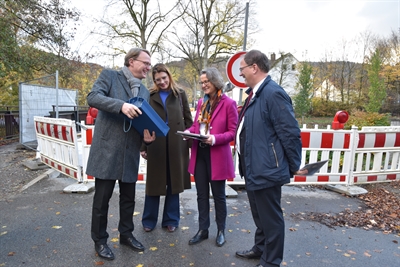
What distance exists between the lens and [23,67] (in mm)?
10328

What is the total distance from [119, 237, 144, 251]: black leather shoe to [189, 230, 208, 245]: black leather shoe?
1.86 ft

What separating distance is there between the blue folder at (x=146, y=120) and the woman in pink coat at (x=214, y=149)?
1.81 feet

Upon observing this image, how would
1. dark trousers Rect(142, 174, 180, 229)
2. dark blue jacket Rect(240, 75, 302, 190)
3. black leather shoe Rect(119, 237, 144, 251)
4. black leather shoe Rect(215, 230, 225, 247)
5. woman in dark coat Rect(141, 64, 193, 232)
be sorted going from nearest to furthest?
dark blue jacket Rect(240, 75, 302, 190) → black leather shoe Rect(119, 237, 144, 251) → black leather shoe Rect(215, 230, 225, 247) → woman in dark coat Rect(141, 64, 193, 232) → dark trousers Rect(142, 174, 180, 229)

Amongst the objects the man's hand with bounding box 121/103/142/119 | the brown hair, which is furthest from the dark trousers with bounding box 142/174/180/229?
the man's hand with bounding box 121/103/142/119

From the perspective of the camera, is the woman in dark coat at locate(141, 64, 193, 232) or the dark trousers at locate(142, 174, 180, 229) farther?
the dark trousers at locate(142, 174, 180, 229)

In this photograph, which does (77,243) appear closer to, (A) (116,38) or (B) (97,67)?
(B) (97,67)

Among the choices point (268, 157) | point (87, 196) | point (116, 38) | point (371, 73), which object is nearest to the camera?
point (268, 157)

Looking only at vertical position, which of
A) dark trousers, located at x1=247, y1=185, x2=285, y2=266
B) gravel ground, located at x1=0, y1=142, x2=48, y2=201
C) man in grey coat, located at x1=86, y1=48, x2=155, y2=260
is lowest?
gravel ground, located at x1=0, y1=142, x2=48, y2=201

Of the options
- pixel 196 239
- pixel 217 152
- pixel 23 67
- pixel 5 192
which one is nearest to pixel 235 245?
pixel 196 239

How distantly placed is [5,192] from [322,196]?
5.72 metres

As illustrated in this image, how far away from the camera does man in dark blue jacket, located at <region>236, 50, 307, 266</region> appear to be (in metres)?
2.18

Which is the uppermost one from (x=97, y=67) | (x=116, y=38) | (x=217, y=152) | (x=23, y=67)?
(x=116, y=38)

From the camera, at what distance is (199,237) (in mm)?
3135

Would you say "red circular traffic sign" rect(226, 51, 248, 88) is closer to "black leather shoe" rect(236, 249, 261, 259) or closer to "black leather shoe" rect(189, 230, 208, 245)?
"black leather shoe" rect(189, 230, 208, 245)
